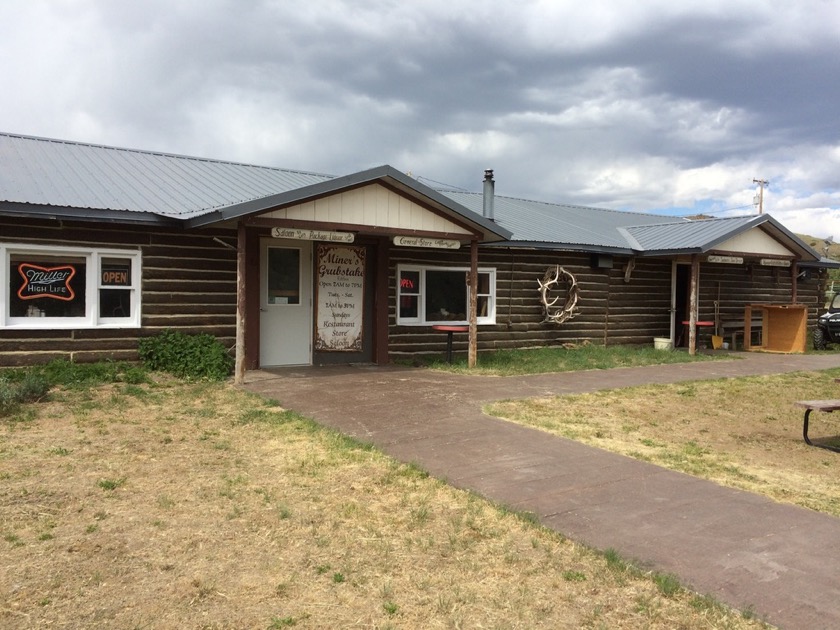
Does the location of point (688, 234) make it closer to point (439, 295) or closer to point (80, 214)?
point (439, 295)

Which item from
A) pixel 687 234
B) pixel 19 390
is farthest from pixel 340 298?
pixel 687 234

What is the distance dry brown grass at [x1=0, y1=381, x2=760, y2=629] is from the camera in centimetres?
354

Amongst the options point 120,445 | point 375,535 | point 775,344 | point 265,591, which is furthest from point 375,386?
point 775,344

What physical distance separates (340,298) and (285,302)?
1074mm

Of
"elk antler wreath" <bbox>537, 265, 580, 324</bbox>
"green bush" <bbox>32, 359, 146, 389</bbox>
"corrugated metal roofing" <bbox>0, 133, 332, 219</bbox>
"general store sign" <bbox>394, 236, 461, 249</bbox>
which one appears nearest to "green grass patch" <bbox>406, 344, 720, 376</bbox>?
"elk antler wreath" <bbox>537, 265, 580, 324</bbox>

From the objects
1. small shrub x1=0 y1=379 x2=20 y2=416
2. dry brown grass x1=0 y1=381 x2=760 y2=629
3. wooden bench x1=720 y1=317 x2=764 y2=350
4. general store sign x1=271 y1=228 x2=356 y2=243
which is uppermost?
general store sign x1=271 y1=228 x2=356 y2=243

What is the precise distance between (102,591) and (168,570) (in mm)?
381

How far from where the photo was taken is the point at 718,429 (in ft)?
27.4

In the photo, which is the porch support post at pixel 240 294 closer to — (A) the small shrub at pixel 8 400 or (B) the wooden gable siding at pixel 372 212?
(B) the wooden gable siding at pixel 372 212

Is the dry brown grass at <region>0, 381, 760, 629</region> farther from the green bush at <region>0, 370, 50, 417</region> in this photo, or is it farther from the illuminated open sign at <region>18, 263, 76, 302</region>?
the illuminated open sign at <region>18, 263, 76, 302</region>

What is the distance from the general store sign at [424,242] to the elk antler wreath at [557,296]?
427 cm

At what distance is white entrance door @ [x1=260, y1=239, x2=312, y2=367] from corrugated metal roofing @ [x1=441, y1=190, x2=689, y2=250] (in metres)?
4.92

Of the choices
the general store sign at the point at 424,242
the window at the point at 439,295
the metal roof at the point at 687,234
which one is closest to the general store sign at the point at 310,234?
the general store sign at the point at 424,242

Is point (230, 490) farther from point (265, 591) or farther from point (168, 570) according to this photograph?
point (265, 591)
